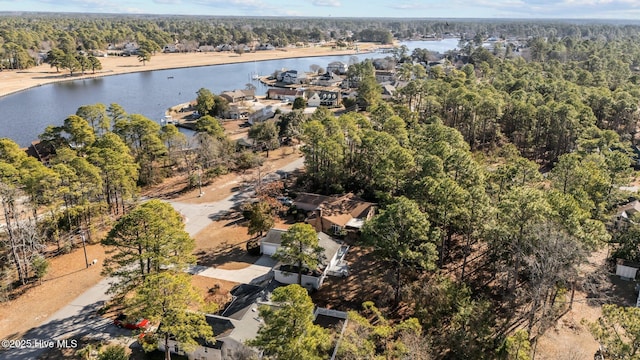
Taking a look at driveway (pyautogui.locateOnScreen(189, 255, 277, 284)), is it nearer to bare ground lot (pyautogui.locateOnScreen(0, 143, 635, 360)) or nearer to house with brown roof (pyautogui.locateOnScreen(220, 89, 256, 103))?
bare ground lot (pyautogui.locateOnScreen(0, 143, 635, 360))

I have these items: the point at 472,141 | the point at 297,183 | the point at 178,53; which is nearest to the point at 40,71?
the point at 178,53

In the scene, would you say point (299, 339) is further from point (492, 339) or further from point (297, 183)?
point (297, 183)

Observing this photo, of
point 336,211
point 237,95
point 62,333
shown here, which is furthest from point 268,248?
point 237,95

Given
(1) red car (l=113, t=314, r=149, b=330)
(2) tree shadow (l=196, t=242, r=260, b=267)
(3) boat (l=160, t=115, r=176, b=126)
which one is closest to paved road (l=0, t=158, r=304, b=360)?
(1) red car (l=113, t=314, r=149, b=330)

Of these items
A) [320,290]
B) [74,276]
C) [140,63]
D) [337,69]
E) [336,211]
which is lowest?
[320,290]

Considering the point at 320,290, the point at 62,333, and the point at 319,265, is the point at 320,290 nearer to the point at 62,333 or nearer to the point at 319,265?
the point at 319,265
